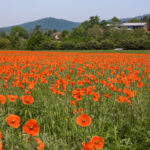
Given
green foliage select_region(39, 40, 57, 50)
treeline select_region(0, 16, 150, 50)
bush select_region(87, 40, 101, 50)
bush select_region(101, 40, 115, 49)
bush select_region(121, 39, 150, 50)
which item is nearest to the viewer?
bush select_region(121, 39, 150, 50)

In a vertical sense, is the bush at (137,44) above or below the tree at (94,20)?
below

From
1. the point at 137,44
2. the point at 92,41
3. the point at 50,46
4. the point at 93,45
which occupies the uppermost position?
the point at 92,41

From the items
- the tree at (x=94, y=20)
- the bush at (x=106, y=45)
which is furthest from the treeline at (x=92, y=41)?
the tree at (x=94, y=20)

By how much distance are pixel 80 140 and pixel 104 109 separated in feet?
2.62

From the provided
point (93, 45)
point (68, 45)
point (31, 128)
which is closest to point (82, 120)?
point (31, 128)

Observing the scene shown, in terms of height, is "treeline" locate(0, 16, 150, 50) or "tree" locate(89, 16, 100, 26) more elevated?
"tree" locate(89, 16, 100, 26)

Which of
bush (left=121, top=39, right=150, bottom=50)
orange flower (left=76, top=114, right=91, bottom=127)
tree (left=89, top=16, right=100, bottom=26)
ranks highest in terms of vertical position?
tree (left=89, top=16, right=100, bottom=26)

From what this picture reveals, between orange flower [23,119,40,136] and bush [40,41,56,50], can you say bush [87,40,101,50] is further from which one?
orange flower [23,119,40,136]

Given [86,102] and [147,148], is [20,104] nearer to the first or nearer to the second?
[86,102]

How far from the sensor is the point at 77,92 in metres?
2.89

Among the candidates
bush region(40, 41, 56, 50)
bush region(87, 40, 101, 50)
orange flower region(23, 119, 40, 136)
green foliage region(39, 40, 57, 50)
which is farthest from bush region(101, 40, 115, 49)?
orange flower region(23, 119, 40, 136)

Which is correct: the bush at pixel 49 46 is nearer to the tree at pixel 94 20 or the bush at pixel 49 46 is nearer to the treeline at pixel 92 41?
the treeline at pixel 92 41

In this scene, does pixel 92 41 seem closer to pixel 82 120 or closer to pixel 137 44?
pixel 137 44

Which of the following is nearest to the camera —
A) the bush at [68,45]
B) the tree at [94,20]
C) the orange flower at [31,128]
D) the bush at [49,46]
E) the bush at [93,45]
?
the orange flower at [31,128]
